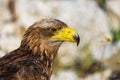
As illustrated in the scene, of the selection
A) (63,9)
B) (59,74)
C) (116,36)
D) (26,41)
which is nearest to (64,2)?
(63,9)

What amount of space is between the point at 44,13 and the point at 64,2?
2.07ft

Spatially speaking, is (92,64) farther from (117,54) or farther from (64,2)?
(64,2)

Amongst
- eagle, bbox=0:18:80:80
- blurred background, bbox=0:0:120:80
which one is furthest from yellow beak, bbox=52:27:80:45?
blurred background, bbox=0:0:120:80

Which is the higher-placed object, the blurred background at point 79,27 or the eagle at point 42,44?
the eagle at point 42,44

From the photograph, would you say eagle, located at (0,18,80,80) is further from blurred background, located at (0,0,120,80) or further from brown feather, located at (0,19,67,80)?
blurred background, located at (0,0,120,80)

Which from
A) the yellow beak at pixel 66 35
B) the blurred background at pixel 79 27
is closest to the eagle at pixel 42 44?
the yellow beak at pixel 66 35

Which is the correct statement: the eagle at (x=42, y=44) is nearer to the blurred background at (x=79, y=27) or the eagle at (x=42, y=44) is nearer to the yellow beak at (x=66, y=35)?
the yellow beak at (x=66, y=35)

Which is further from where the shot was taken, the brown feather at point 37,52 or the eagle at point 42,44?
the eagle at point 42,44

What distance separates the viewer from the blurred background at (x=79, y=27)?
14.4 m

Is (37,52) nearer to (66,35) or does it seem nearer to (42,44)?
(42,44)

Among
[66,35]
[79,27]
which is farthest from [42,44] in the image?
[79,27]

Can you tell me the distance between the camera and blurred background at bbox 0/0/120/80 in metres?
14.4

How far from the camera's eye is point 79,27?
15.0 m

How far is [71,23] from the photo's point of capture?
1495cm
